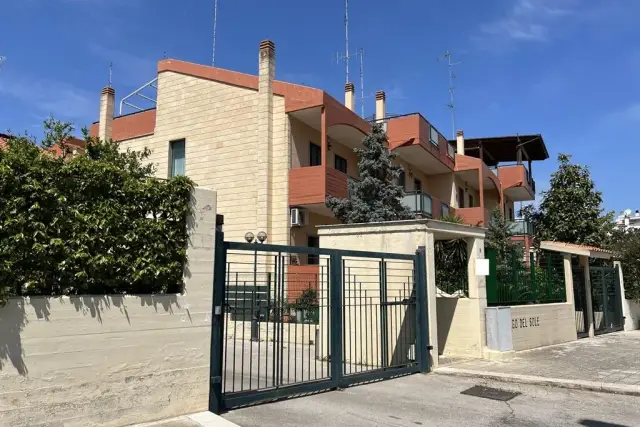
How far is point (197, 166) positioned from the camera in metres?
20.0

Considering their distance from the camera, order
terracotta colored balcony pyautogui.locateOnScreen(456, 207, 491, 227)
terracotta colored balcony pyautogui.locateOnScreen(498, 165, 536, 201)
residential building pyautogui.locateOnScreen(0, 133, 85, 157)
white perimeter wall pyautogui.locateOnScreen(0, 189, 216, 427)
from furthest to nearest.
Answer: terracotta colored balcony pyautogui.locateOnScreen(498, 165, 536, 201)
terracotta colored balcony pyautogui.locateOnScreen(456, 207, 491, 227)
residential building pyautogui.locateOnScreen(0, 133, 85, 157)
white perimeter wall pyautogui.locateOnScreen(0, 189, 216, 427)

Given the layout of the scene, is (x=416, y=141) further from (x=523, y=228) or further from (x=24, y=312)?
(x=24, y=312)

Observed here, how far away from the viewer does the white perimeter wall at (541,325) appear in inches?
494

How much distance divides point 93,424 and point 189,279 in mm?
1811

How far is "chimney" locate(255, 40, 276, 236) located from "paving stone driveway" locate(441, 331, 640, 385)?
31.0ft

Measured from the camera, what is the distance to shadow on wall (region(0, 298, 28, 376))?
472 cm

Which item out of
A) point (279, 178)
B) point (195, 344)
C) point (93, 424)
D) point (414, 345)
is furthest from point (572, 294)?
point (93, 424)

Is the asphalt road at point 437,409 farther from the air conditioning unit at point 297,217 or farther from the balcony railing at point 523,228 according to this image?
the balcony railing at point 523,228

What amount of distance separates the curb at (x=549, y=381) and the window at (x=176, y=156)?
1457cm

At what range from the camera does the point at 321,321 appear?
30.1 ft

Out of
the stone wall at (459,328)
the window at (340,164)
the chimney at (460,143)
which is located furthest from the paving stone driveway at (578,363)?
the chimney at (460,143)

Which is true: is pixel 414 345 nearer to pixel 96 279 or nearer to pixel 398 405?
pixel 398 405

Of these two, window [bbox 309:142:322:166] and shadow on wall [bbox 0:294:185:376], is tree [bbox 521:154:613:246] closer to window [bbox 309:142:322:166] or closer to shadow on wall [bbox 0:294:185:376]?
window [bbox 309:142:322:166]

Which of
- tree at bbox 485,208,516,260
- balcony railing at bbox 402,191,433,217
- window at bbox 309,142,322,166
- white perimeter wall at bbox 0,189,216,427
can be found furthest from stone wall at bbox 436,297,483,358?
balcony railing at bbox 402,191,433,217
